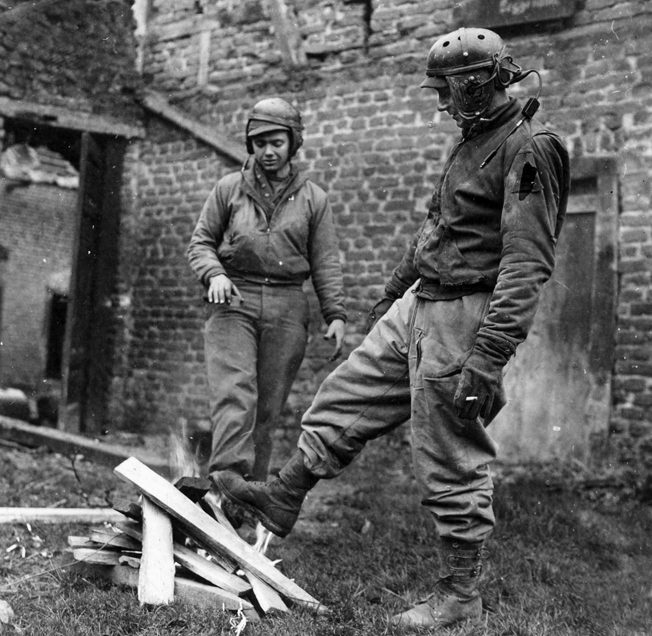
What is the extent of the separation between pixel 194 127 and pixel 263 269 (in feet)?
12.8

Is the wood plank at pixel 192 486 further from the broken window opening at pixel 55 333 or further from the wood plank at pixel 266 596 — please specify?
the broken window opening at pixel 55 333

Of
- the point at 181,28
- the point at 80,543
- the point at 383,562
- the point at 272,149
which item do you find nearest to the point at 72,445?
the point at 80,543

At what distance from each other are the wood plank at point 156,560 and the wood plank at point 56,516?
86cm

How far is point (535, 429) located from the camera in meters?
6.14

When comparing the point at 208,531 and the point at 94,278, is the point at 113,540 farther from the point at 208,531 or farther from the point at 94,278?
the point at 94,278

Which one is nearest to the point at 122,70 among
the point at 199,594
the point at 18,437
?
the point at 18,437

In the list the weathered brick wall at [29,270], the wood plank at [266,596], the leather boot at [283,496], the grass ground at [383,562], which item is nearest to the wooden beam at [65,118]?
the grass ground at [383,562]

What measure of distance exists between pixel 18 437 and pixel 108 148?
345 centimetres

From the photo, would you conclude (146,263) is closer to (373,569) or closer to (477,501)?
(373,569)

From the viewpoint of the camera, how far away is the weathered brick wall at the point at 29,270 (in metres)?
16.2

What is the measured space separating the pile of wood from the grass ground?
72 millimetres

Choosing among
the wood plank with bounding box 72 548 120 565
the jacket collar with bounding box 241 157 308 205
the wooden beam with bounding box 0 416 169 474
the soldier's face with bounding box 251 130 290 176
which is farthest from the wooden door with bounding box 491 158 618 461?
the wood plank with bounding box 72 548 120 565

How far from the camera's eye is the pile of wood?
9.87ft

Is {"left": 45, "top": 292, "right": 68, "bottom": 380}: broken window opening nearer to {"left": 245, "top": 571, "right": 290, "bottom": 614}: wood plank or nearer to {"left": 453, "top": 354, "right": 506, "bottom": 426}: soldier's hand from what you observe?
{"left": 245, "top": 571, "right": 290, "bottom": 614}: wood plank
